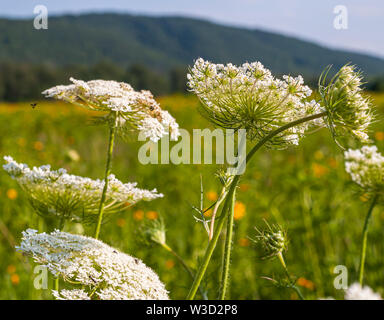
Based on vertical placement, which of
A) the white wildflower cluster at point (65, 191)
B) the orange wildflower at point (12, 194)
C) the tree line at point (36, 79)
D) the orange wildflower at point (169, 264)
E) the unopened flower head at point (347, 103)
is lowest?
the orange wildflower at point (169, 264)

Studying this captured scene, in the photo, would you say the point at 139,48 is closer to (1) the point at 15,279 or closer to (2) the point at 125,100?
(1) the point at 15,279

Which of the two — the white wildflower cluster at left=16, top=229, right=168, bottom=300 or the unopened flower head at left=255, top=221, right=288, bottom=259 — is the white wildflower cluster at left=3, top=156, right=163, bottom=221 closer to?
the white wildflower cluster at left=16, top=229, right=168, bottom=300

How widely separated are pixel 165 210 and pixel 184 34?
197879 mm

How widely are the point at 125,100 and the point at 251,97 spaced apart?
47 centimetres

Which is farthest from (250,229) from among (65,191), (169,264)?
(65,191)

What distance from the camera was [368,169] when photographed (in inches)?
81.6

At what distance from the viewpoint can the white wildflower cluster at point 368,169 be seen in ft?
6.67

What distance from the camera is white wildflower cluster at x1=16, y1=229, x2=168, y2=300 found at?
1.26 meters

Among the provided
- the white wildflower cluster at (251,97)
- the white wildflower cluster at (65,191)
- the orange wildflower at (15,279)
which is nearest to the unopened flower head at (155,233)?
the white wildflower cluster at (65,191)

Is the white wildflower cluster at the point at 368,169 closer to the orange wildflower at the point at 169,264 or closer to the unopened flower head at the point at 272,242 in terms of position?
the unopened flower head at the point at 272,242

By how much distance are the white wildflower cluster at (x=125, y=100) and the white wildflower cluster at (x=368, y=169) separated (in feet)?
3.47

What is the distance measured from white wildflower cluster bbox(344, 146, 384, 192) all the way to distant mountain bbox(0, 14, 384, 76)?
304ft
